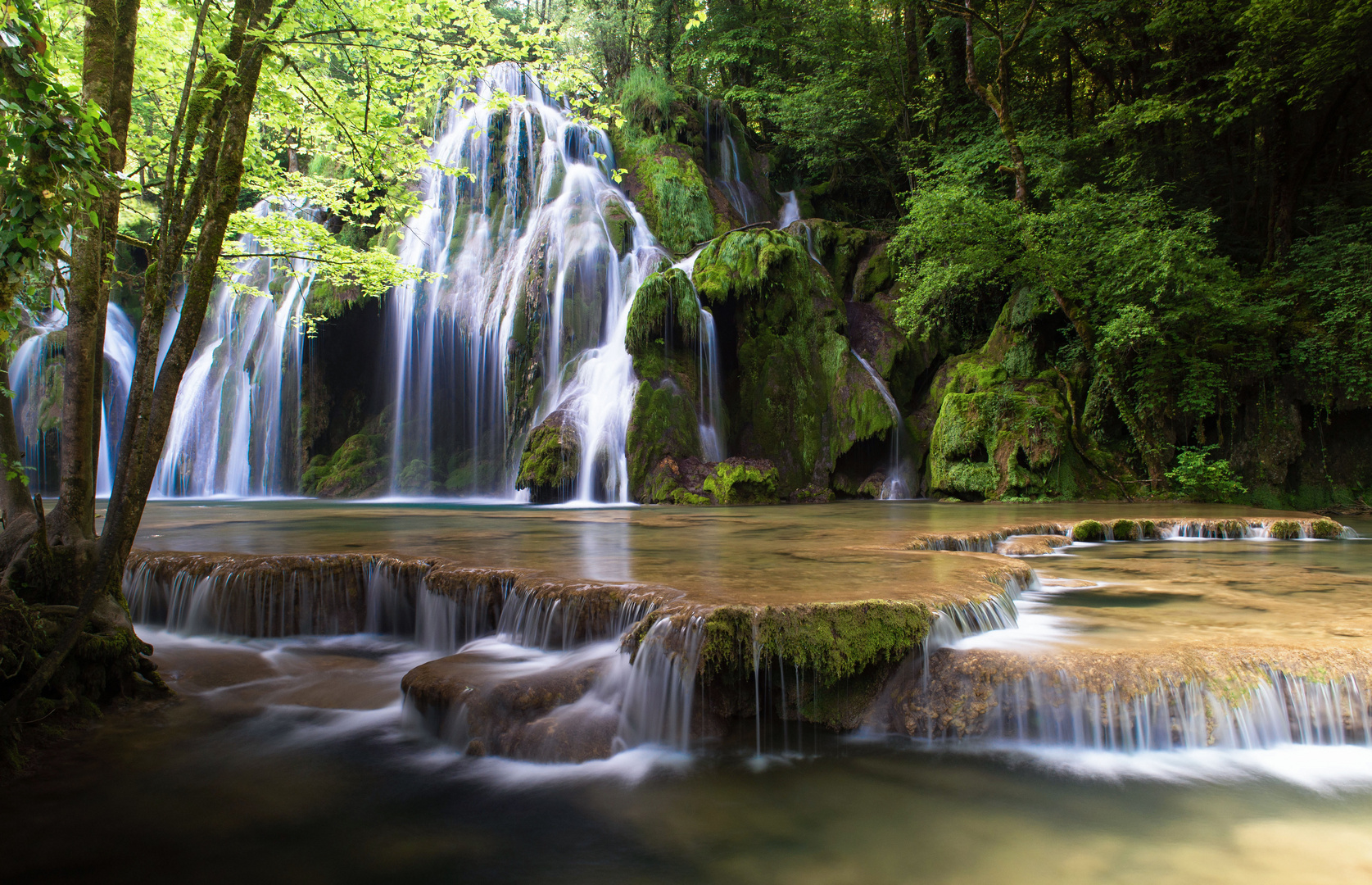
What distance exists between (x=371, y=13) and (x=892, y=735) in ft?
21.8

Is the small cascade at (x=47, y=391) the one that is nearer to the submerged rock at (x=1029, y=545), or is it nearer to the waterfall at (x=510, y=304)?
the waterfall at (x=510, y=304)

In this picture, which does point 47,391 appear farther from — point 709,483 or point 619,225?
point 709,483

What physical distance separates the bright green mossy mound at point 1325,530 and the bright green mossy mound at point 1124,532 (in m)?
2.00

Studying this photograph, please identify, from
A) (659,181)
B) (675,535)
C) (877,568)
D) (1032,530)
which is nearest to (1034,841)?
(877,568)

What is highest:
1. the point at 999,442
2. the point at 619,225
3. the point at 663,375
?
the point at 619,225

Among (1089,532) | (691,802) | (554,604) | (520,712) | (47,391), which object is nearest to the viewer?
(691,802)

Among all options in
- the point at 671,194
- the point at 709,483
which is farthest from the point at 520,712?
the point at 671,194

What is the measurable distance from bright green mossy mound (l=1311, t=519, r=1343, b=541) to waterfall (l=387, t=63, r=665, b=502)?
38.8 feet

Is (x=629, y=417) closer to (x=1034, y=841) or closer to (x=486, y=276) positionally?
(x=486, y=276)

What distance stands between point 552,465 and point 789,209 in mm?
14121

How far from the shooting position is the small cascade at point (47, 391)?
21188 mm

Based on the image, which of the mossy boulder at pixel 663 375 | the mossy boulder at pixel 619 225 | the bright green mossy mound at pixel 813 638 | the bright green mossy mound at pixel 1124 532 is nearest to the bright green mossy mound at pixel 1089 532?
the bright green mossy mound at pixel 1124 532

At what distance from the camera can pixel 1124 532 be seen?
354 inches

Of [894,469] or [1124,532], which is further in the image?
[894,469]
